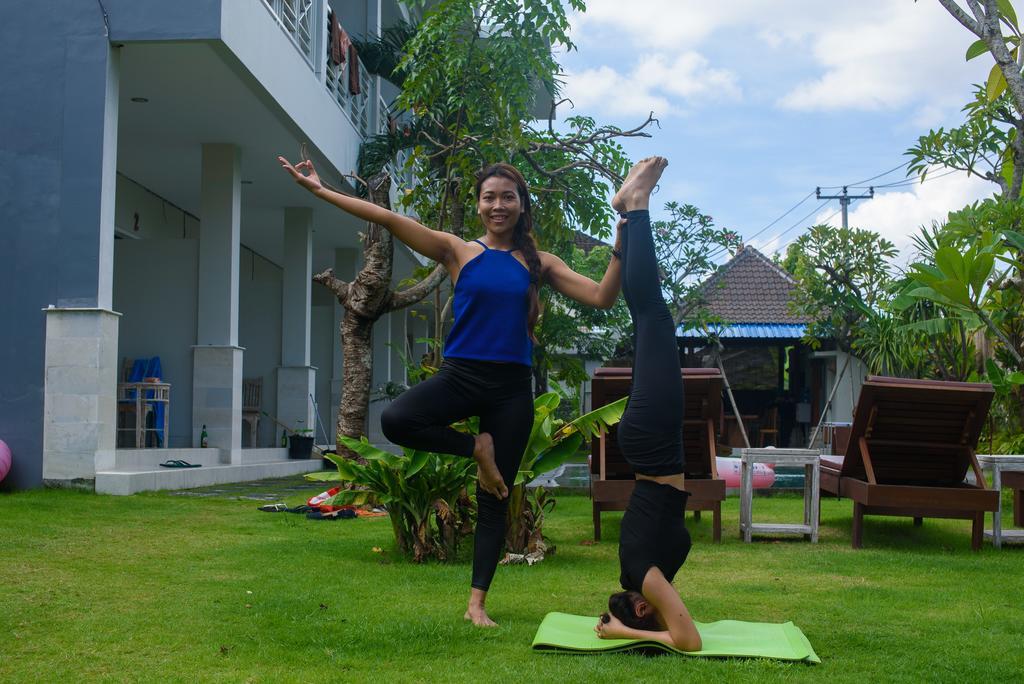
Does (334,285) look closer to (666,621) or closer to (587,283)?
(587,283)

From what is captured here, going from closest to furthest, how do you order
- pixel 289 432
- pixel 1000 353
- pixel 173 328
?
pixel 1000 353 → pixel 173 328 → pixel 289 432

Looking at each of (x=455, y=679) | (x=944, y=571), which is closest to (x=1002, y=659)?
(x=455, y=679)

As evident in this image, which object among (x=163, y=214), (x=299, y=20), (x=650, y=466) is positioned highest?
(x=299, y=20)

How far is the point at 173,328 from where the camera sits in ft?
45.8

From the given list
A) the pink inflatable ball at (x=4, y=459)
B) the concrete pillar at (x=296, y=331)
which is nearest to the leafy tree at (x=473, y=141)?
the pink inflatable ball at (x=4, y=459)

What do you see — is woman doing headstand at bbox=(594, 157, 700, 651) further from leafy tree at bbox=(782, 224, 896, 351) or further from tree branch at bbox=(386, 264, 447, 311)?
leafy tree at bbox=(782, 224, 896, 351)

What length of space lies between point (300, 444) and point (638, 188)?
14.0 metres

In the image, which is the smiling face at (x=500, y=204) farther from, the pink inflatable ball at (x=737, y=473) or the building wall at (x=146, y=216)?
the building wall at (x=146, y=216)

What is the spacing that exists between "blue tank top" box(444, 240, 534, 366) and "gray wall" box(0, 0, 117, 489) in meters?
6.35

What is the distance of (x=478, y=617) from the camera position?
4.03 m

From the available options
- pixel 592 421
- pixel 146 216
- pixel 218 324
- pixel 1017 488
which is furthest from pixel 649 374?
pixel 146 216

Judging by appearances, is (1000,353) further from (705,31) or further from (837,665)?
(837,665)

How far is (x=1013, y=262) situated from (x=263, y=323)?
628 inches

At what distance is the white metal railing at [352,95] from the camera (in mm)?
16250
